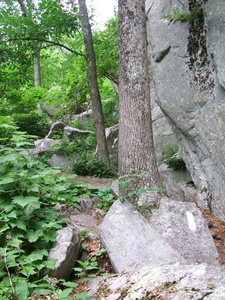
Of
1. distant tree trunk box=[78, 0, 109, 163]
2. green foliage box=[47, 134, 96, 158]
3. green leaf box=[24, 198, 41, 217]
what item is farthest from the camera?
green foliage box=[47, 134, 96, 158]

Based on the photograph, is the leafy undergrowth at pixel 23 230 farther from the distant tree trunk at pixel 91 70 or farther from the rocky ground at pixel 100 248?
the distant tree trunk at pixel 91 70

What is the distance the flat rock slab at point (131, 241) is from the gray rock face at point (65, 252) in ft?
1.33

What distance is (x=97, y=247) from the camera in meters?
3.80

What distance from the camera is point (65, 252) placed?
3232 millimetres

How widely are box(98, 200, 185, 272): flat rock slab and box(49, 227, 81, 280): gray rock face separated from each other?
40 cm

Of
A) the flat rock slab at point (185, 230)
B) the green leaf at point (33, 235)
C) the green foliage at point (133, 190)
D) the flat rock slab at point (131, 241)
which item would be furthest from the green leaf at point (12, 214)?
the flat rock slab at point (185, 230)

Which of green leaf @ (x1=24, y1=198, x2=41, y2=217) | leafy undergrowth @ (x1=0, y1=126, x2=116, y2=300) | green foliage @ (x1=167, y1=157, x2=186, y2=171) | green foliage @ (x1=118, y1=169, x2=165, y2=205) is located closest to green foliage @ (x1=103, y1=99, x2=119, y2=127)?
green foliage @ (x1=167, y1=157, x2=186, y2=171)

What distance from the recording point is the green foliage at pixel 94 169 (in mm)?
8133

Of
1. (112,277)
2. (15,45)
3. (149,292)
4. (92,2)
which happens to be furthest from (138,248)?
(92,2)

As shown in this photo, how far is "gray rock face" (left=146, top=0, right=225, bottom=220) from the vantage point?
490 centimetres

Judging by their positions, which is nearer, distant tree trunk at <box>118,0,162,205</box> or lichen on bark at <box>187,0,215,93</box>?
distant tree trunk at <box>118,0,162,205</box>

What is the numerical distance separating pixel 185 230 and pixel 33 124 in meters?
10.5

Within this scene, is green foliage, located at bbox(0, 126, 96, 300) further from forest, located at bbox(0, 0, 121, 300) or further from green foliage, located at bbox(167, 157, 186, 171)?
green foliage, located at bbox(167, 157, 186, 171)

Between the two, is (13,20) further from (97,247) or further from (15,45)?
(97,247)
